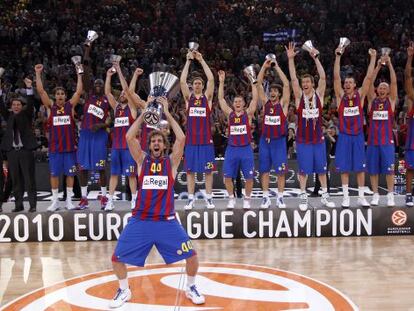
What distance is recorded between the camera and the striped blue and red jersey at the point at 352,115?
7.02 m

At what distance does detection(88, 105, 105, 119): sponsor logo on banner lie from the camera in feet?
23.6

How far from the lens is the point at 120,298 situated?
4.77m

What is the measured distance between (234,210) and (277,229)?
631 mm

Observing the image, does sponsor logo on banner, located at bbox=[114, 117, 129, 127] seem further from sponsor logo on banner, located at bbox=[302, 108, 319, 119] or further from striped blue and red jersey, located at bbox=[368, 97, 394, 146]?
striped blue and red jersey, located at bbox=[368, 97, 394, 146]

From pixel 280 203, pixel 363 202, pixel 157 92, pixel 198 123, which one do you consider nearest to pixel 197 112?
pixel 198 123

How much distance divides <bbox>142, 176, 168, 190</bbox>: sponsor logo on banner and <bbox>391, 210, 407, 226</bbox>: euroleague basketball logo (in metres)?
3.77

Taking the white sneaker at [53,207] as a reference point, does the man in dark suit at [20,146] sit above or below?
above

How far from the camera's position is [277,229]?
723 cm

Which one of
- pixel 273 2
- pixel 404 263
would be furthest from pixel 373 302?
pixel 273 2

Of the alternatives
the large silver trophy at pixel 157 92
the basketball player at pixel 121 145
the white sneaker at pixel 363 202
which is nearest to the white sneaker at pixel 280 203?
the white sneaker at pixel 363 202

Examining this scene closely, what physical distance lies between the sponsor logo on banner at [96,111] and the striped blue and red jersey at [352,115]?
10.3 feet

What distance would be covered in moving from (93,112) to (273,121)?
237 centimetres

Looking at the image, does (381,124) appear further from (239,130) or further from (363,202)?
(239,130)

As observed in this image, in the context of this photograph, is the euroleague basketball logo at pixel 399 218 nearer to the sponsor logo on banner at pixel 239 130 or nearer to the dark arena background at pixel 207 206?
the dark arena background at pixel 207 206
